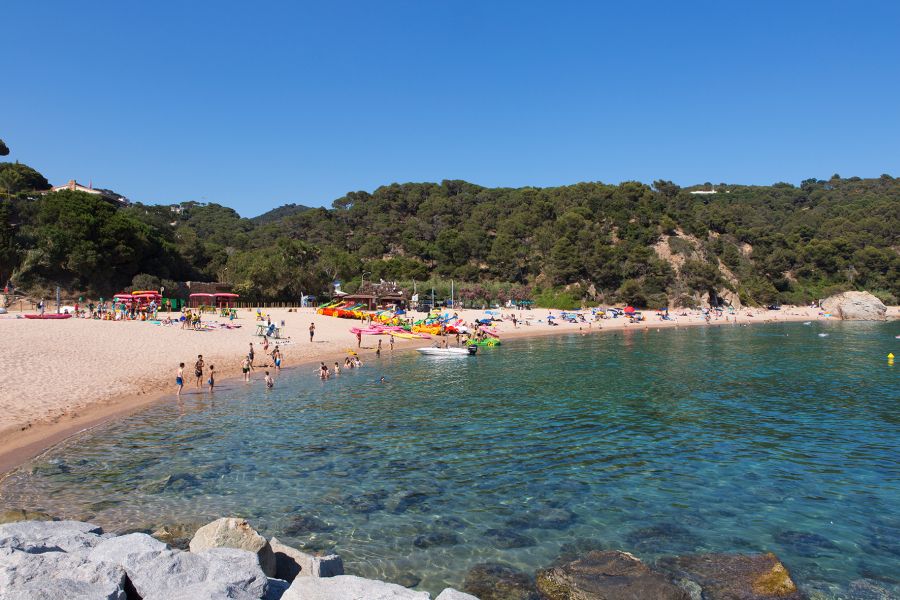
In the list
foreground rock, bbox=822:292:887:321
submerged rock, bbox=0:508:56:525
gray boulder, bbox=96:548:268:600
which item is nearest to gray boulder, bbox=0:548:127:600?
gray boulder, bbox=96:548:268:600

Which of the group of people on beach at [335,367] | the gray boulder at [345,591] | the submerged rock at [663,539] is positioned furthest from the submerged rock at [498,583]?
the group of people on beach at [335,367]

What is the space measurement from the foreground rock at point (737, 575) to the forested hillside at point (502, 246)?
65699 mm

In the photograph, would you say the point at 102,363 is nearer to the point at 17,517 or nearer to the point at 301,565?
the point at 17,517

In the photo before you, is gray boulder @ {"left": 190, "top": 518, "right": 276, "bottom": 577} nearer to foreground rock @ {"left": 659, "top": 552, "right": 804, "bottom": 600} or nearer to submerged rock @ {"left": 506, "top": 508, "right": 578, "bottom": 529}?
submerged rock @ {"left": 506, "top": 508, "right": 578, "bottom": 529}

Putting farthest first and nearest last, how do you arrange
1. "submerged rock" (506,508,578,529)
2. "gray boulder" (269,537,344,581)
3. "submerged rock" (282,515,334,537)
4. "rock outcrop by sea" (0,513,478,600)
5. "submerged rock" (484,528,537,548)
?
"submerged rock" (506,508,578,529) < "submerged rock" (282,515,334,537) < "submerged rock" (484,528,537,548) < "gray boulder" (269,537,344,581) < "rock outcrop by sea" (0,513,478,600)

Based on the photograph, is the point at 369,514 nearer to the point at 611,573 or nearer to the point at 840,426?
the point at 611,573

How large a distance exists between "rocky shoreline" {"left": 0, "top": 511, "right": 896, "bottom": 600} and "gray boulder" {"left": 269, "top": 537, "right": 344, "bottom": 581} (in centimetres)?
1

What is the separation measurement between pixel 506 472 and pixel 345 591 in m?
7.70

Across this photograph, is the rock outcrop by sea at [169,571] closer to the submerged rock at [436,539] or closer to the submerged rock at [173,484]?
the submerged rock at [436,539]

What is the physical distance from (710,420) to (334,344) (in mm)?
26982

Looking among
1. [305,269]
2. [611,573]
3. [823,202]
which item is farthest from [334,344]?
[823,202]

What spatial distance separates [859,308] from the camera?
248 feet

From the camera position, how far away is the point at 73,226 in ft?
202

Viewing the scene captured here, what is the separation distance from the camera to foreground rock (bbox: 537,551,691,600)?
747 centimetres
